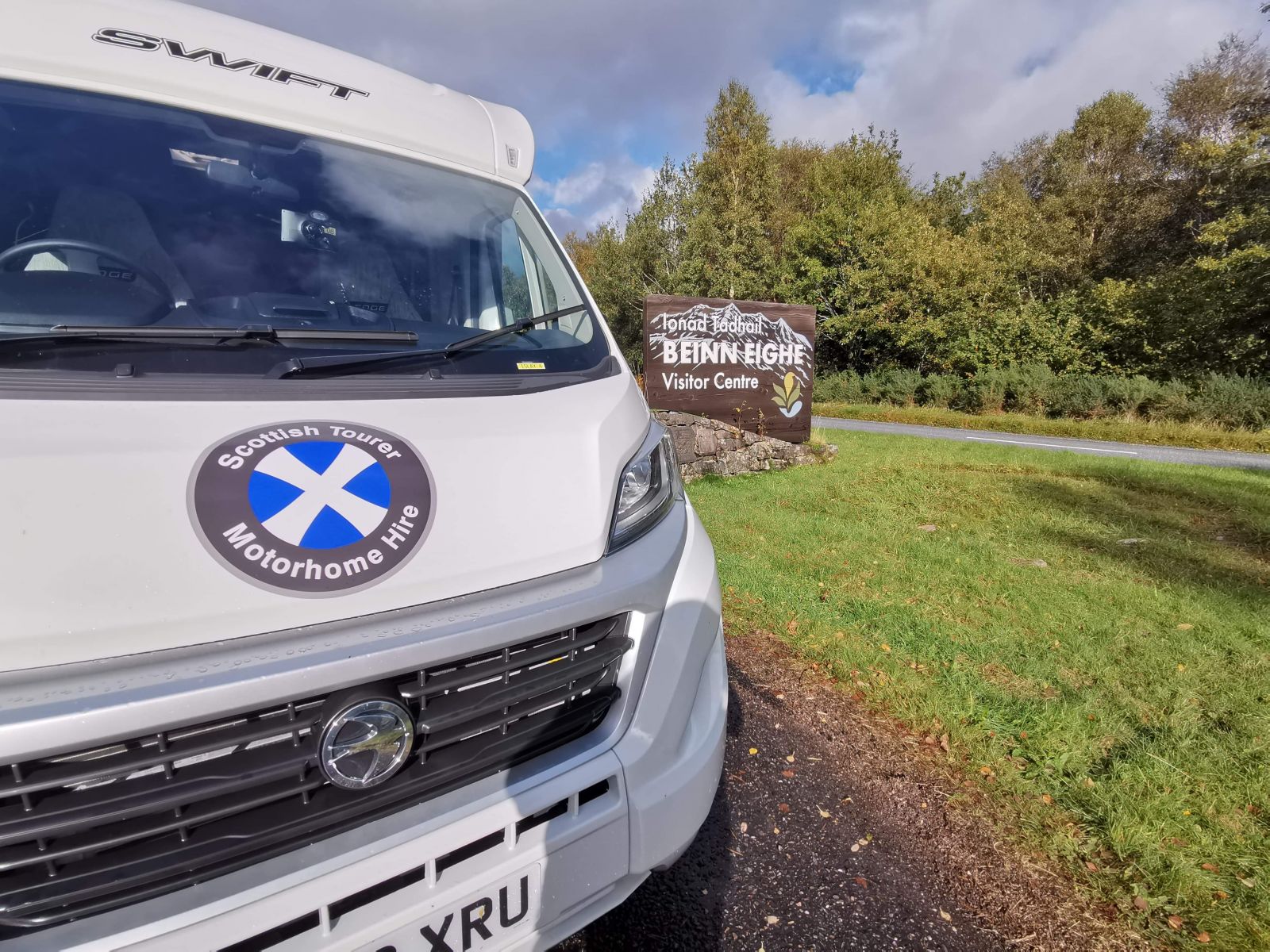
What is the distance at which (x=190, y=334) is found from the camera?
137cm

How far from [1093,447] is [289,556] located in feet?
54.2

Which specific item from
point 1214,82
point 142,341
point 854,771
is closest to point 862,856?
point 854,771

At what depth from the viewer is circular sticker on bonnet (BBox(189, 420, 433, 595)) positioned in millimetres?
1119

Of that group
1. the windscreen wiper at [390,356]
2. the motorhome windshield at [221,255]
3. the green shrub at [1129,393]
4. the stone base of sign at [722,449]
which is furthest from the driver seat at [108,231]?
the green shrub at [1129,393]

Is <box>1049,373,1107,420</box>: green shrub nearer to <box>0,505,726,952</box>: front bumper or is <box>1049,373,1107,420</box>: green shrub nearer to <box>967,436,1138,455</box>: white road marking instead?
<box>967,436,1138,455</box>: white road marking

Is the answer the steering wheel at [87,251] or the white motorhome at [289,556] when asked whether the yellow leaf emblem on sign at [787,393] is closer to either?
the white motorhome at [289,556]

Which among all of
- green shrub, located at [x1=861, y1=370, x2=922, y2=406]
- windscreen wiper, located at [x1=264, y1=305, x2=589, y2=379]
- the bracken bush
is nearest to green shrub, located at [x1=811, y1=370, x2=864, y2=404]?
the bracken bush

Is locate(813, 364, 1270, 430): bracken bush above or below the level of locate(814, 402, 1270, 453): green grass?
above

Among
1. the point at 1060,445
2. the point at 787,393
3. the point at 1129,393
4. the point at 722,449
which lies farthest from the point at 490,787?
the point at 1129,393

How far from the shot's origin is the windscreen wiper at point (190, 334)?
125cm

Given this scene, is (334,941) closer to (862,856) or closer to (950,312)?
(862,856)

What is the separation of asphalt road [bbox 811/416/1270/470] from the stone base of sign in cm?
580

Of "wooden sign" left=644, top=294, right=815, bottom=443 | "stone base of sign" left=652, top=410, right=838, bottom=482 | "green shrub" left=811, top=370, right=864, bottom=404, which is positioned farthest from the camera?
"green shrub" left=811, top=370, right=864, bottom=404

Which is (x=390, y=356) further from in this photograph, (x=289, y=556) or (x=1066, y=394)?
(x=1066, y=394)
